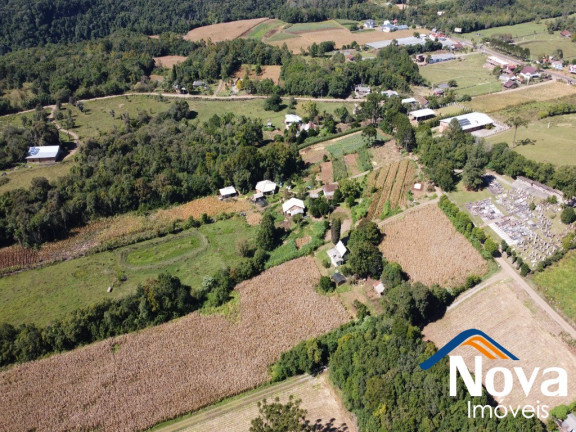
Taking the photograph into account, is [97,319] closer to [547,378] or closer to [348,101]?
[547,378]

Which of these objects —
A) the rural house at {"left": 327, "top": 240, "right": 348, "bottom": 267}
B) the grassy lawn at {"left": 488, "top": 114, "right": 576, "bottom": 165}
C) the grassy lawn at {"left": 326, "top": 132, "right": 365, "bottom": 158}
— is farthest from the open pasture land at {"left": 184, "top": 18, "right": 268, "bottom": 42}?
the rural house at {"left": 327, "top": 240, "right": 348, "bottom": 267}

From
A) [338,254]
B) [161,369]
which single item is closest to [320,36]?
[338,254]

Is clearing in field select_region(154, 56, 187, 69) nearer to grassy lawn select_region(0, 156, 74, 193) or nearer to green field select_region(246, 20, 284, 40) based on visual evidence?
green field select_region(246, 20, 284, 40)

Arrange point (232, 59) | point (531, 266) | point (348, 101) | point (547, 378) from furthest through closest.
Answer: point (232, 59), point (348, 101), point (531, 266), point (547, 378)

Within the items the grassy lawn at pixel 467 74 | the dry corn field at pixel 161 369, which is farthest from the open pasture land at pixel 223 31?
the dry corn field at pixel 161 369

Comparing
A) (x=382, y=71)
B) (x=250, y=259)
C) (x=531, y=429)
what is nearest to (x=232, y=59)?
(x=382, y=71)

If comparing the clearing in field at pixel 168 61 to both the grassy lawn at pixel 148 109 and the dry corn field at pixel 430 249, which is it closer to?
the grassy lawn at pixel 148 109
